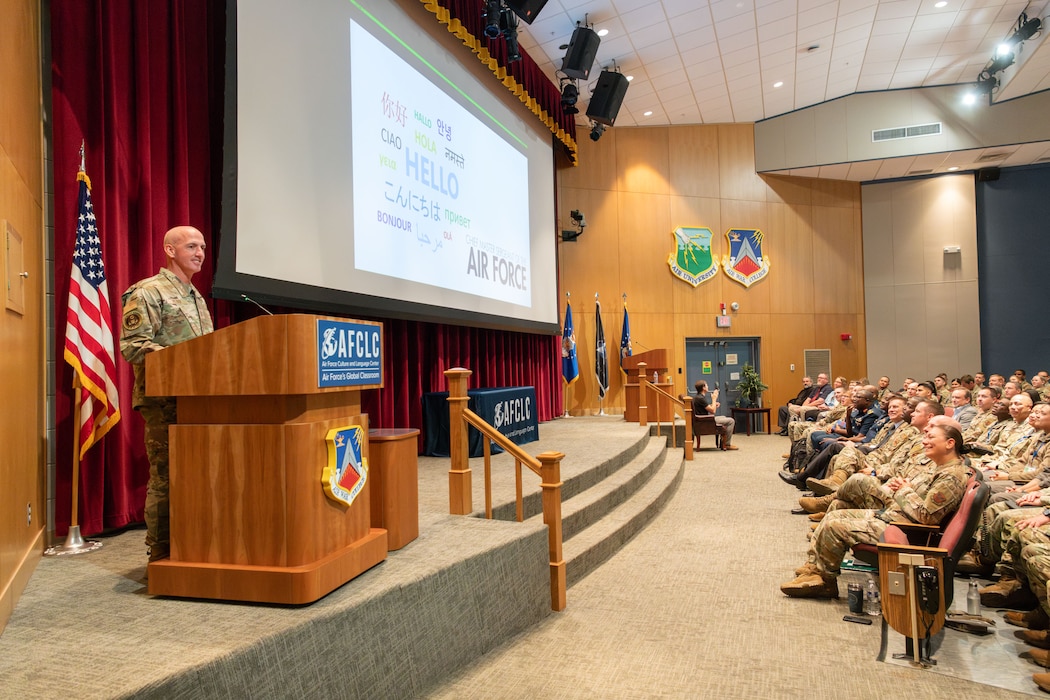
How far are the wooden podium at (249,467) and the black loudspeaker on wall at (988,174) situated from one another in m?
14.5

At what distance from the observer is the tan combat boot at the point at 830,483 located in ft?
19.0

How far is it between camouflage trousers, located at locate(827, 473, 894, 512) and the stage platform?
213 centimetres

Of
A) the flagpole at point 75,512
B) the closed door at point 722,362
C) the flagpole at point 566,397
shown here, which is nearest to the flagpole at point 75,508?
the flagpole at point 75,512

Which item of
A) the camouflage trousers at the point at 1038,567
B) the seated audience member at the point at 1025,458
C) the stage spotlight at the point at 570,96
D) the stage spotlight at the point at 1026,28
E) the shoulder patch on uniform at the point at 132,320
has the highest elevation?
the stage spotlight at the point at 1026,28

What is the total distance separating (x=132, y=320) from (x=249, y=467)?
2.52 ft

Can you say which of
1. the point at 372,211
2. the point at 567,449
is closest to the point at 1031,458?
the point at 567,449

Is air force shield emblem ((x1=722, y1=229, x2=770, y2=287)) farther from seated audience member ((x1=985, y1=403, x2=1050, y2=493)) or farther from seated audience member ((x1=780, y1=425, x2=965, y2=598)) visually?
seated audience member ((x1=780, y1=425, x2=965, y2=598))

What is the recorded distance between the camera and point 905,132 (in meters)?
12.0

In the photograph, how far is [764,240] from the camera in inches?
514

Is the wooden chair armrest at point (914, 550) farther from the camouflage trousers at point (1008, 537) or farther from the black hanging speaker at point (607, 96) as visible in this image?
the black hanging speaker at point (607, 96)

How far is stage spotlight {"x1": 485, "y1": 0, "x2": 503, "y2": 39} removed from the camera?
21.6 ft

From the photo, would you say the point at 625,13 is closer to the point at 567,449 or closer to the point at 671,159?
the point at 671,159

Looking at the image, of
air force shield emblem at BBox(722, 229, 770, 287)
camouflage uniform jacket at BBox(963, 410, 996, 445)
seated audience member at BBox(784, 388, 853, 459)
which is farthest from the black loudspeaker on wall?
camouflage uniform jacket at BBox(963, 410, 996, 445)

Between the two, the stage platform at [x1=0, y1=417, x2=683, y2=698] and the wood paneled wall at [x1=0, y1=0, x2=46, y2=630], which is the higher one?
the wood paneled wall at [x1=0, y1=0, x2=46, y2=630]
